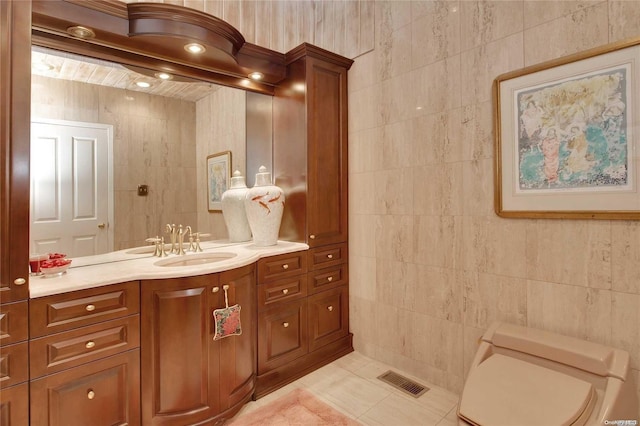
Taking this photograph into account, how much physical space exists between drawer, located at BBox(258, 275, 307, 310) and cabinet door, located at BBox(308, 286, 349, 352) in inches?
5.4

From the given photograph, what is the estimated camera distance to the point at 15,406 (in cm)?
133

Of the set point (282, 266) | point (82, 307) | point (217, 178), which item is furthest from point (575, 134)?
point (82, 307)

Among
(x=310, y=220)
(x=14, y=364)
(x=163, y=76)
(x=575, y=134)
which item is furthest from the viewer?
(x=310, y=220)

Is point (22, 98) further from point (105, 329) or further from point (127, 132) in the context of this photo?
point (105, 329)

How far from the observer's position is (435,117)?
2.20 metres

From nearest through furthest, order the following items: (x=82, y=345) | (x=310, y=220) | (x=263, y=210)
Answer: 1. (x=82, y=345)
2. (x=263, y=210)
3. (x=310, y=220)

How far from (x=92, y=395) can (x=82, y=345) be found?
0.80ft

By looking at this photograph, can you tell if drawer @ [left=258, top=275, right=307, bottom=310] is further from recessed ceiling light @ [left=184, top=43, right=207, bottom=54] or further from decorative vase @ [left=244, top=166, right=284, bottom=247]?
recessed ceiling light @ [left=184, top=43, right=207, bottom=54]

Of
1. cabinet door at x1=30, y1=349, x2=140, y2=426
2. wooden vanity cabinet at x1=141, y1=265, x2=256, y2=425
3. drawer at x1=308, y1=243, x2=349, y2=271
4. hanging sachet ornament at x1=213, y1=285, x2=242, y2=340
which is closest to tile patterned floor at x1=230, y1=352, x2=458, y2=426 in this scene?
wooden vanity cabinet at x1=141, y1=265, x2=256, y2=425

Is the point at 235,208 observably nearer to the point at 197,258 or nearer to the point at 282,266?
the point at 197,258

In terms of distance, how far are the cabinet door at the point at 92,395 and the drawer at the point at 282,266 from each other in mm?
844

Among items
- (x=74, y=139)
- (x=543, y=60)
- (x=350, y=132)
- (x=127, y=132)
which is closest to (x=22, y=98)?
(x=74, y=139)

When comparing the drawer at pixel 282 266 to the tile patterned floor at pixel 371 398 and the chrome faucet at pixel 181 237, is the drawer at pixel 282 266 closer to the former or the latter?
the chrome faucet at pixel 181 237

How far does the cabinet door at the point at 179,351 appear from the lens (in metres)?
1.67
